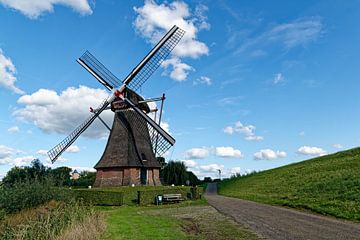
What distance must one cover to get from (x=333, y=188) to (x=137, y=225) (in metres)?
12.4

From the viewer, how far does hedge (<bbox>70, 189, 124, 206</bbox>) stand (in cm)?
2247

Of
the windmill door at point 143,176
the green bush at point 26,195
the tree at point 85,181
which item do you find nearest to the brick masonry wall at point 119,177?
the windmill door at point 143,176

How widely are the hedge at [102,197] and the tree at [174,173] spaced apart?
2777 cm

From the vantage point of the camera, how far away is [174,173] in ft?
168

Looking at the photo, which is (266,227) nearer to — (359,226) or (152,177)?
(359,226)

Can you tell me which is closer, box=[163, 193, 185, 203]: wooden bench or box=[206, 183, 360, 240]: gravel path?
box=[206, 183, 360, 240]: gravel path

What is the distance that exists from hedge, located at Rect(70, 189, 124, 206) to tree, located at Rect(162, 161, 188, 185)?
27767 millimetres

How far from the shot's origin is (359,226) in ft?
37.6

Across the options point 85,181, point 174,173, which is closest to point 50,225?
point 174,173

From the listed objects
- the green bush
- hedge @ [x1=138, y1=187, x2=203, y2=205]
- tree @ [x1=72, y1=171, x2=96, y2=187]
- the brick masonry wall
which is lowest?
the green bush

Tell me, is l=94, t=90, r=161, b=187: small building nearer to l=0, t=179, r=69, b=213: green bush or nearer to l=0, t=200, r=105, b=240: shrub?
l=0, t=179, r=69, b=213: green bush

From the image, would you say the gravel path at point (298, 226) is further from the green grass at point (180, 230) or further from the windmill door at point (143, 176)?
the windmill door at point (143, 176)

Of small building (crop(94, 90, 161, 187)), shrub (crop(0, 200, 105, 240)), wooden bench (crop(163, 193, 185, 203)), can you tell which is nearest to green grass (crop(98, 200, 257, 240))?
shrub (crop(0, 200, 105, 240))

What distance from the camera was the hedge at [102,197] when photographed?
22.5 metres
